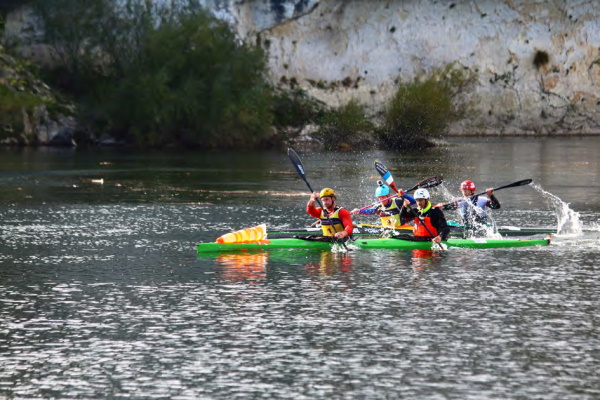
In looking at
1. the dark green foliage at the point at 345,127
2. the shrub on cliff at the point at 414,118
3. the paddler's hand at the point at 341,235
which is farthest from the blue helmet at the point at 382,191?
the dark green foliage at the point at 345,127

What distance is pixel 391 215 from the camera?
2712cm

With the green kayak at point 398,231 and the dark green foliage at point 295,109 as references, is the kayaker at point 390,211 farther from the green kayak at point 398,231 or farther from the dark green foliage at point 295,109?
the dark green foliage at point 295,109

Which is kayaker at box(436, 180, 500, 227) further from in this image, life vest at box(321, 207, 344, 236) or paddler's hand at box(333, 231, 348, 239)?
paddler's hand at box(333, 231, 348, 239)

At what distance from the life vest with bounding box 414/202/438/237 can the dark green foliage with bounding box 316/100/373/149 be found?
184 ft

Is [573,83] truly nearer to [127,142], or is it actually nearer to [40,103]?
[127,142]

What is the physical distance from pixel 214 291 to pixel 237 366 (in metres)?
5.41

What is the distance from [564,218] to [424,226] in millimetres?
7238

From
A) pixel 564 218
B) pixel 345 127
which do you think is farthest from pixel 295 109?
pixel 564 218

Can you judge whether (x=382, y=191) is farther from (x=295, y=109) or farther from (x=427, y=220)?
(x=295, y=109)

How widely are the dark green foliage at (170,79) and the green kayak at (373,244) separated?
2108 inches

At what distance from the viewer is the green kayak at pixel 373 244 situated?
2439 centimetres

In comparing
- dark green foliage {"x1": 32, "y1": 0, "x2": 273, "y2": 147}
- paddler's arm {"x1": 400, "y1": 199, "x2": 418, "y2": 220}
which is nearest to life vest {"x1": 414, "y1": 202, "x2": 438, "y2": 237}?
paddler's arm {"x1": 400, "y1": 199, "x2": 418, "y2": 220}

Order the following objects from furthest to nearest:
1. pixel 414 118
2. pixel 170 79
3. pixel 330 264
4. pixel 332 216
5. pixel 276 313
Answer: pixel 414 118
pixel 170 79
pixel 332 216
pixel 330 264
pixel 276 313

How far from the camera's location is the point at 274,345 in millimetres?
15086
